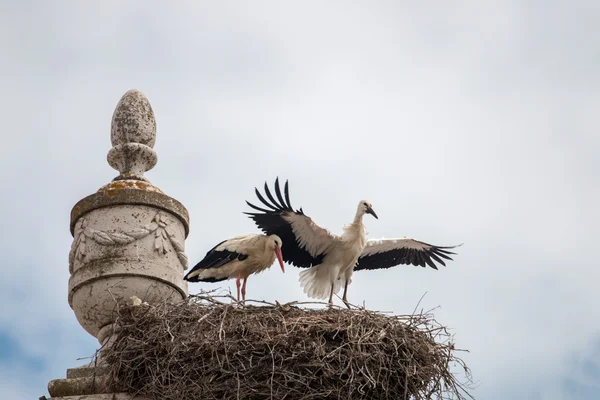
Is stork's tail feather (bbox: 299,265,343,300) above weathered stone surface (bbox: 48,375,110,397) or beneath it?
above

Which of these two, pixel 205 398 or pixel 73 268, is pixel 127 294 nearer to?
pixel 73 268

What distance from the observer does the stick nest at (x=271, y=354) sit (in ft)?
27.1

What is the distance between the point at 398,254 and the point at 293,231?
5.45 feet

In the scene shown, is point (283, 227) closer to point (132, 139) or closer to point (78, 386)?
point (132, 139)

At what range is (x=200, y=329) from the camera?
859cm

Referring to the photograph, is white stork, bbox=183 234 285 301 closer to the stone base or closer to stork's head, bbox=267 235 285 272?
stork's head, bbox=267 235 285 272

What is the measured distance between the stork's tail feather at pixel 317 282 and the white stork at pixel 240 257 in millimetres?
908

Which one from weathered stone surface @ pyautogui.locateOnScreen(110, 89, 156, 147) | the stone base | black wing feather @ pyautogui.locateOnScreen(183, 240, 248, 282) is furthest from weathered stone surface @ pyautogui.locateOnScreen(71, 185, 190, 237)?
the stone base

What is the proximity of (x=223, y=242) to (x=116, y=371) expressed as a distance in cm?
262

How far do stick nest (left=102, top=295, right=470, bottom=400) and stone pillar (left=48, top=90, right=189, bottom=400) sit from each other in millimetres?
234

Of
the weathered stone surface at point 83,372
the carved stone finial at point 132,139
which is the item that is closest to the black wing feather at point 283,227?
the carved stone finial at point 132,139

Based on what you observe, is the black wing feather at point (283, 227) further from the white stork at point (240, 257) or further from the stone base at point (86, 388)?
the stone base at point (86, 388)

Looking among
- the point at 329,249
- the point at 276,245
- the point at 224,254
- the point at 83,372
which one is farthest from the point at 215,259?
the point at 83,372

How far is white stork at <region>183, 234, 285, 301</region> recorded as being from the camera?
35.4 ft
